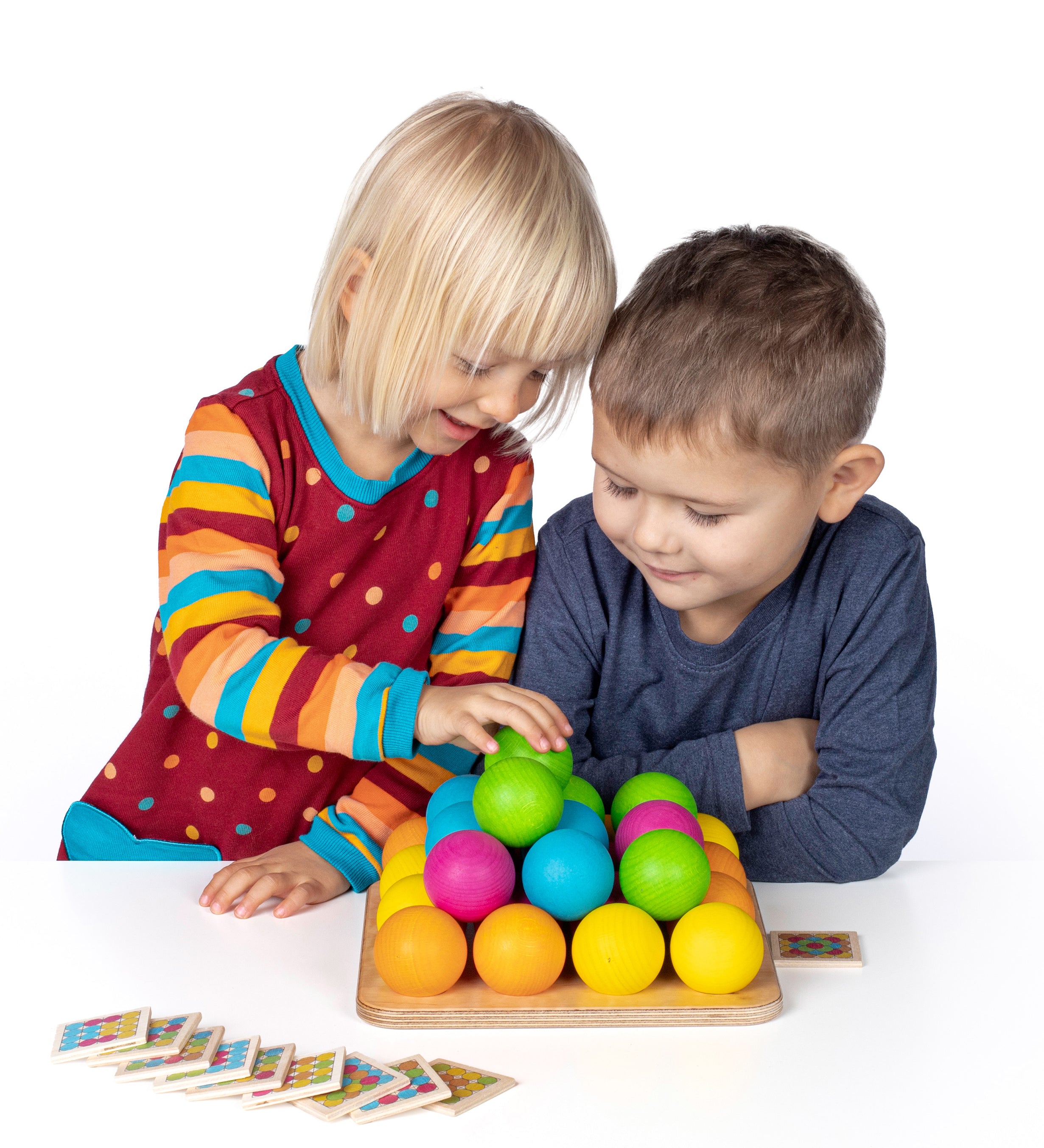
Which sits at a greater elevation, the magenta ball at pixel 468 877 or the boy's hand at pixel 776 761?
the boy's hand at pixel 776 761

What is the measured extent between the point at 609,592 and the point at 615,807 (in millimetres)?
351

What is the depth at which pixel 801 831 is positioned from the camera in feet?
4.58

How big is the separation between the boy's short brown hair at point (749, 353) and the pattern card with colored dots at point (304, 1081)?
2.15 feet

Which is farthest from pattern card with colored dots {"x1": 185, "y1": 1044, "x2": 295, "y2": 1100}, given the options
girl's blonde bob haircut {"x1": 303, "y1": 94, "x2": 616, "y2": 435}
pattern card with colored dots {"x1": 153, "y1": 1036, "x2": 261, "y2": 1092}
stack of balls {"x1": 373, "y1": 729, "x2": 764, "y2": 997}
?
girl's blonde bob haircut {"x1": 303, "y1": 94, "x2": 616, "y2": 435}

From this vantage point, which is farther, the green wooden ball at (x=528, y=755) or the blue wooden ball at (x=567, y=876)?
the green wooden ball at (x=528, y=755)

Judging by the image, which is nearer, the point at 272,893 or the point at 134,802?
the point at 272,893

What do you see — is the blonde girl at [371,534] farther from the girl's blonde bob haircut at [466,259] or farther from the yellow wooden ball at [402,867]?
the yellow wooden ball at [402,867]

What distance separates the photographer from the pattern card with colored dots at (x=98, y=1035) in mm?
985

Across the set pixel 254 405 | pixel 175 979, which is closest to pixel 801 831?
pixel 175 979

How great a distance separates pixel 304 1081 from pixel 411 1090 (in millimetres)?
81

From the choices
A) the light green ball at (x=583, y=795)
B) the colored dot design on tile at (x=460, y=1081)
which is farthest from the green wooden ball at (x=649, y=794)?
the colored dot design on tile at (x=460, y=1081)

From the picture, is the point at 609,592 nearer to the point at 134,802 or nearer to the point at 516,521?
the point at 516,521

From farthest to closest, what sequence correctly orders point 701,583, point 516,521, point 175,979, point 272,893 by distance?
point 516,521, point 701,583, point 272,893, point 175,979

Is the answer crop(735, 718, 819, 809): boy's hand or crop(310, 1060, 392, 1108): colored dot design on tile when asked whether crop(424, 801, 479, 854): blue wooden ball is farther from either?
crop(735, 718, 819, 809): boy's hand
